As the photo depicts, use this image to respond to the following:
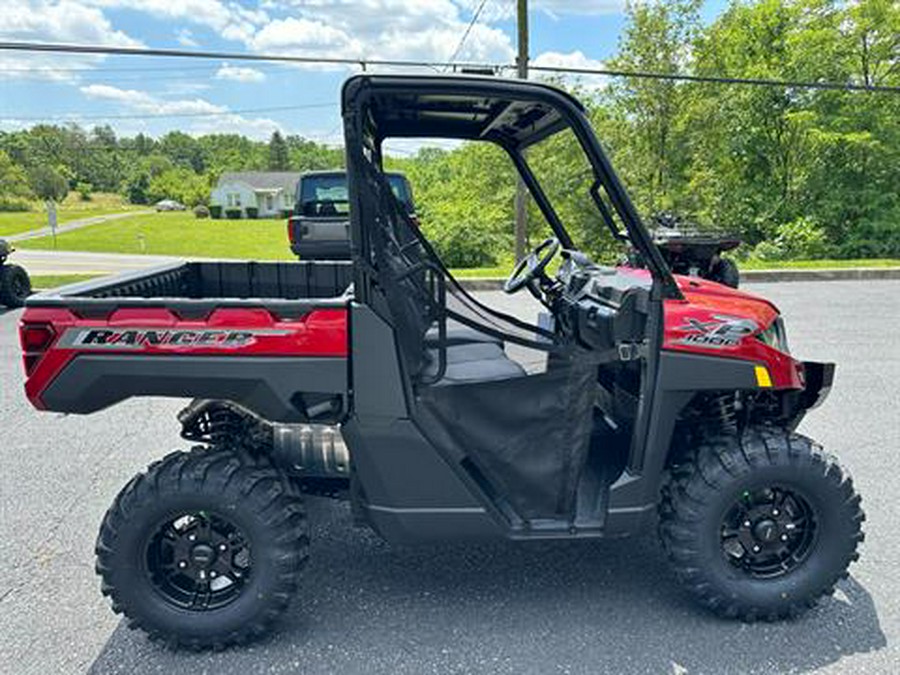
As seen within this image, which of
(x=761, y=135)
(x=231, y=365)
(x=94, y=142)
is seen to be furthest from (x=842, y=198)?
(x=94, y=142)

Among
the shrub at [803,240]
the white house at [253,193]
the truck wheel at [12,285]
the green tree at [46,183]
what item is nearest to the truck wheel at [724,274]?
the shrub at [803,240]

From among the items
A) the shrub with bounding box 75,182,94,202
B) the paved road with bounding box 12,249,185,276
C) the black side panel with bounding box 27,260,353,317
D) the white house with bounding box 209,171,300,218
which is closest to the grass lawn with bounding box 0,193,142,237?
the shrub with bounding box 75,182,94,202

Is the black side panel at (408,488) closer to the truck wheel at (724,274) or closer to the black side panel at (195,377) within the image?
the black side panel at (195,377)

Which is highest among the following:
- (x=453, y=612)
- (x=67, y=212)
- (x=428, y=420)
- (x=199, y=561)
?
(x=67, y=212)

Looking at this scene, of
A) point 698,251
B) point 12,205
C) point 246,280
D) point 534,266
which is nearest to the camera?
point 534,266

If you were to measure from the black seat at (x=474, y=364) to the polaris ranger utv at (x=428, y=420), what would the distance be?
19 millimetres

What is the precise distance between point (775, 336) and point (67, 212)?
262 feet

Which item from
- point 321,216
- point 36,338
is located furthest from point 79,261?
point 36,338

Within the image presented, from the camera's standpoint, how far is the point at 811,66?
18.3 metres

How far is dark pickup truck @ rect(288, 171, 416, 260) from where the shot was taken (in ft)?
30.6

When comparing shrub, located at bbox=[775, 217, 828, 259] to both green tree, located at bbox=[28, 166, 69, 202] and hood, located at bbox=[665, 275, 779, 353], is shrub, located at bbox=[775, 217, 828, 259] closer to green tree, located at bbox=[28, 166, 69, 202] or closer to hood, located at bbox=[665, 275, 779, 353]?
hood, located at bbox=[665, 275, 779, 353]

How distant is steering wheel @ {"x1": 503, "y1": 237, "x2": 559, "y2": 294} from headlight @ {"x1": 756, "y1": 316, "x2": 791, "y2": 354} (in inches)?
42.2

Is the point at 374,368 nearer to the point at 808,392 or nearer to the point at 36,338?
the point at 36,338

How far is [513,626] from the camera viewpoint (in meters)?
2.57
